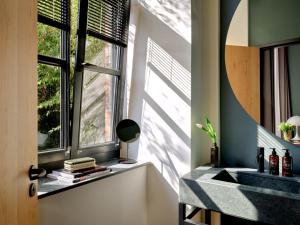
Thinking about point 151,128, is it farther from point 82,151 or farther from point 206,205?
point 206,205

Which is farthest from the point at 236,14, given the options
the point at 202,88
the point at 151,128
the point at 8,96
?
the point at 8,96

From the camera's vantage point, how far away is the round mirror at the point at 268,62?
2002mm

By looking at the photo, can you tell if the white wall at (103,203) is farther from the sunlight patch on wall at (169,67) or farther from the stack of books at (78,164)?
the sunlight patch on wall at (169,67)

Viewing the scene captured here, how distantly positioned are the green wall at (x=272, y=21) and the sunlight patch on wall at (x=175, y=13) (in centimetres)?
50

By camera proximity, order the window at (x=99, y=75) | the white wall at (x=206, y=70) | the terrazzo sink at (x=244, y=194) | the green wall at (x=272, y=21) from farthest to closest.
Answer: the white wall at (x=206, y=70) → the window at (x=99, y=75) → the green wall at (x=272, y=21) → the terrazzo sink at (x=244, y=194)

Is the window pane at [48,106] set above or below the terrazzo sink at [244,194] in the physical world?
above

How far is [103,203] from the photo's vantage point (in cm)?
191

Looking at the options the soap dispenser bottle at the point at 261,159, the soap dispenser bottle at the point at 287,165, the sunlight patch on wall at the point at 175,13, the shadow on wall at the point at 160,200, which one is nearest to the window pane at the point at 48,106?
the shadow on wall at the point at 160,200

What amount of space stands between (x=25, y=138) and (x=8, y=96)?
22cm

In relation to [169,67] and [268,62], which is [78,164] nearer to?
[169,67]

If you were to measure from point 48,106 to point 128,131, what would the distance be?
688mm

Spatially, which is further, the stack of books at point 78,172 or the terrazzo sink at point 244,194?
the stack of books at point 78,172

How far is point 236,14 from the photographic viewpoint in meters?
2.21

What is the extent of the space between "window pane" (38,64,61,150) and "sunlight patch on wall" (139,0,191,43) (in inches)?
38.5
